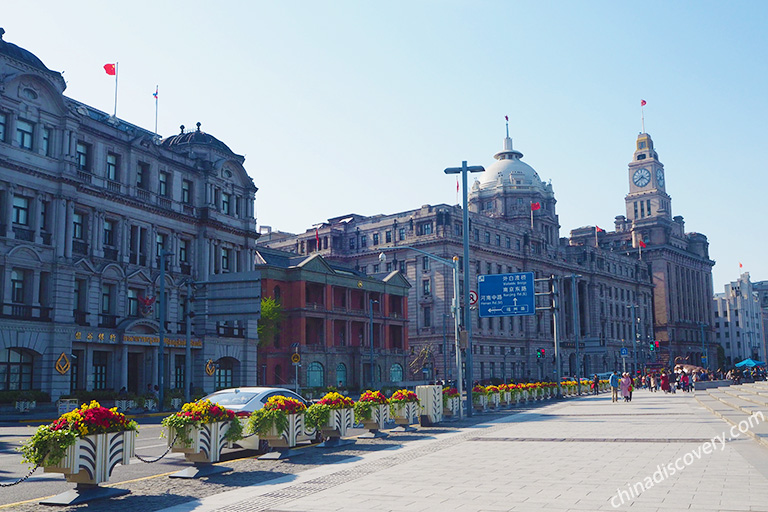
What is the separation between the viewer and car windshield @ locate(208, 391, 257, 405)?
19.8 m

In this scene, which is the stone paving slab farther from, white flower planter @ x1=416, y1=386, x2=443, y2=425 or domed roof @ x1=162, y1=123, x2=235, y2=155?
domed roof @ x1=162, y1=123, x2=235, y2=155

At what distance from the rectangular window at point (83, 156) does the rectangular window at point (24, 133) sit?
369 centimetres

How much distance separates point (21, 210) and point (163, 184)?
1265cm

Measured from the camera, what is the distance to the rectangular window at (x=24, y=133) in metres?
42.1

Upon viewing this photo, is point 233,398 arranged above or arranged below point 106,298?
below

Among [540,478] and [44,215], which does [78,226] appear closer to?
[44,215]

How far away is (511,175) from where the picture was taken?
129 meters

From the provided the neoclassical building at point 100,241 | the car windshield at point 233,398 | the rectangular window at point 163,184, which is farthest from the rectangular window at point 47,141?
the car windshield at point 233,398

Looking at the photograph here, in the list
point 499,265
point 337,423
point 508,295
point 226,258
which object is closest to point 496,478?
point 337,423

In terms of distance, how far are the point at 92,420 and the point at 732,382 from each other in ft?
223

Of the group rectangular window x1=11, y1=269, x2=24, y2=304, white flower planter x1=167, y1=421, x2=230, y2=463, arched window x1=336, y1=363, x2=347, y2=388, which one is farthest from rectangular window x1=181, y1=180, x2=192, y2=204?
white flower planter x1=167, y1=421, x2=230, y2=463

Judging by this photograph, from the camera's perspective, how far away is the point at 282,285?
2736 inches

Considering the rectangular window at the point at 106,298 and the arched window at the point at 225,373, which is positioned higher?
the rectangular window at the point at 106,298

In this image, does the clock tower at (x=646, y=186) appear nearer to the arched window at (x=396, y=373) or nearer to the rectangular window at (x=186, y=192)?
the arched window at (x=396, y=373)
